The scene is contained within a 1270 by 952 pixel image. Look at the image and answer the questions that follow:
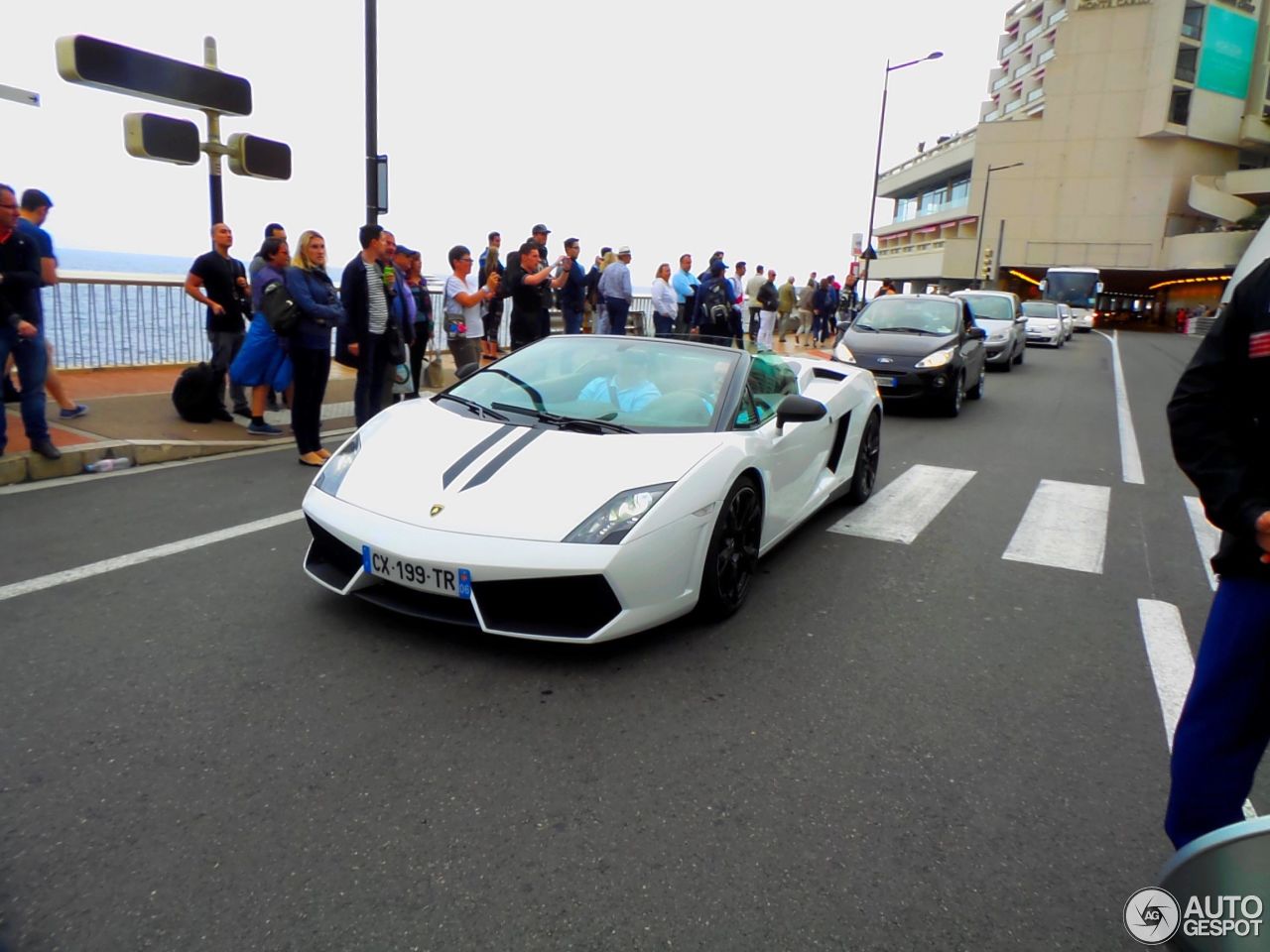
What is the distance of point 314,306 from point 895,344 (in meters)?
7.50

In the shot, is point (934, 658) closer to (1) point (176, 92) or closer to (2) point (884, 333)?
(1) point (176, 92)

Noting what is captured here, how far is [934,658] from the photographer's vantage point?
12.6 ft

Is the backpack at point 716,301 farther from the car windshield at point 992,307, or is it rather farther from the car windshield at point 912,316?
the car windshield at point 992,307

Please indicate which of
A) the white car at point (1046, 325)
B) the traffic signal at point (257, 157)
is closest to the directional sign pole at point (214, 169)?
the traffic signal at point (257, 157)

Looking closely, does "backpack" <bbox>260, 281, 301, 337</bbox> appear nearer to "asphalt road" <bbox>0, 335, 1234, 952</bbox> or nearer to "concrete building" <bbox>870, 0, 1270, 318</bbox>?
"asphalt road" <bbox>0, 335, 1234, 952</bbox>

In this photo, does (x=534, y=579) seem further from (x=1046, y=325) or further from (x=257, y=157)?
(x=1046, y=325)

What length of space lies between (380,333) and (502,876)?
6.01 meters

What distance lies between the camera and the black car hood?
1133cm

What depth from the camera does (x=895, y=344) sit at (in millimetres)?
11547

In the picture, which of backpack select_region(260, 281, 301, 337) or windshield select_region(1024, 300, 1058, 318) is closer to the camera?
backpack select_region(260, 281, 301, 337)

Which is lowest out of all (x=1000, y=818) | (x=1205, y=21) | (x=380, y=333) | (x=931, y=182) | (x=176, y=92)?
(x=1000, y=818)

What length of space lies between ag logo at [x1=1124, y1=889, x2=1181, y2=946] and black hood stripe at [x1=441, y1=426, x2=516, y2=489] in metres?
2.66

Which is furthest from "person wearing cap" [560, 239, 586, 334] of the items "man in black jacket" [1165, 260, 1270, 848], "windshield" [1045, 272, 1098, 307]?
"windshield" [1045, 272, 1098, 307]

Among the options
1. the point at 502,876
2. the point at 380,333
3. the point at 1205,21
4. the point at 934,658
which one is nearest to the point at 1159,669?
the point at 934,658
